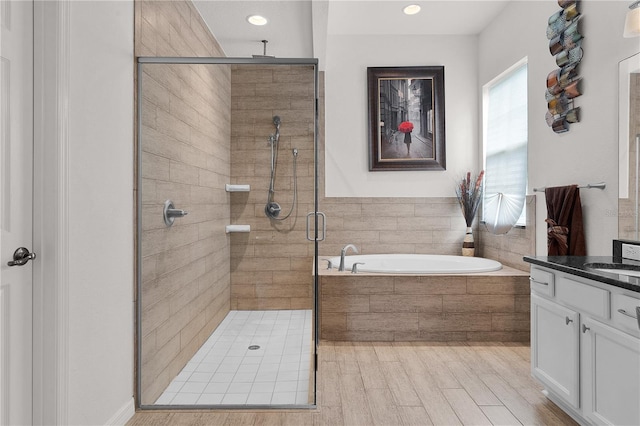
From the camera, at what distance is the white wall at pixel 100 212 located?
1.68 metres

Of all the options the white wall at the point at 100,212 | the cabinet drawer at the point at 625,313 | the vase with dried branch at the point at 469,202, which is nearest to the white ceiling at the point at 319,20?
the white wall at the point at 100,212

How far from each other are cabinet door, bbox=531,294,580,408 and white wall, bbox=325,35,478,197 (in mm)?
2297

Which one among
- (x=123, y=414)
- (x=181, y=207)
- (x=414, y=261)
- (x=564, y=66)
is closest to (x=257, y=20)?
(x=181, y=207)

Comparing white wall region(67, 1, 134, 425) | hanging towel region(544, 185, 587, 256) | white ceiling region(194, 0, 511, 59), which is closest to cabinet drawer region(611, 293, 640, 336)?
hanging towel region(544, 185, 587, 256)

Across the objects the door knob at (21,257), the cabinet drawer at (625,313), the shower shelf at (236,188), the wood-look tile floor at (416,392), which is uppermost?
the shower shelf at (236,188)

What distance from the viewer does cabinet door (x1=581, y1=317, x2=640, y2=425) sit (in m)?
1.62

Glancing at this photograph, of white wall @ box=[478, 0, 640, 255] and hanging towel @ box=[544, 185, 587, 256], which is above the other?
white wall @ box=[478, 0, 640, 255]

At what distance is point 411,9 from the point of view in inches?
153

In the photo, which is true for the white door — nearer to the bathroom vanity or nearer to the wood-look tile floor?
the wood-look tile floor

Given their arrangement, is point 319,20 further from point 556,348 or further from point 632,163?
→ point 556,348

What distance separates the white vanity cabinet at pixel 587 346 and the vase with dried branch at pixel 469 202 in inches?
76.9

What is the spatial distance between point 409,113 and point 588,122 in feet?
6.41

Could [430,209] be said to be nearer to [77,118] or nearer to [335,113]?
[335,113]

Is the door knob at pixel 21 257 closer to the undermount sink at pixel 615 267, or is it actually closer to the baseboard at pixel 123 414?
the baseboard at pixel 123 414
